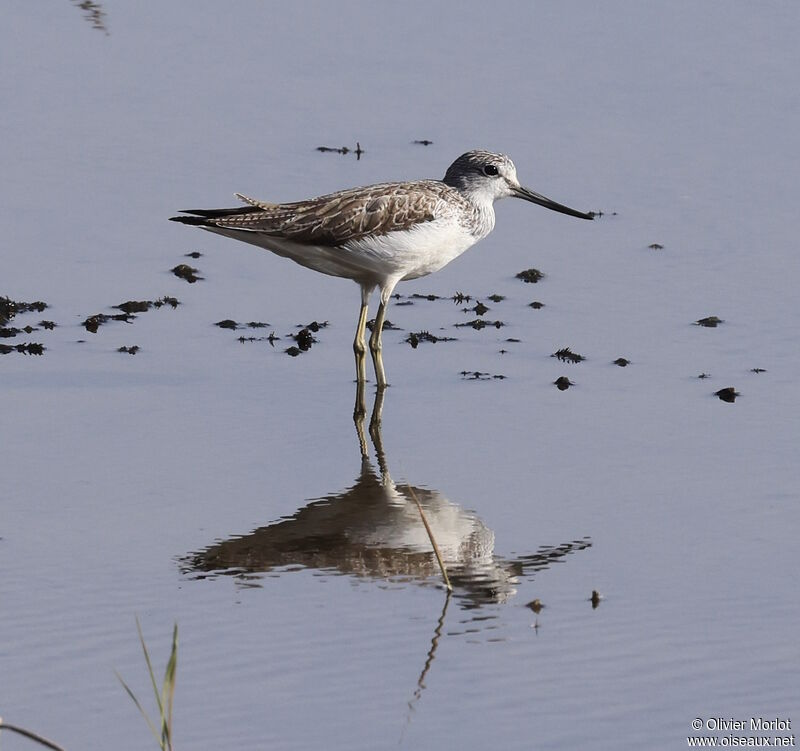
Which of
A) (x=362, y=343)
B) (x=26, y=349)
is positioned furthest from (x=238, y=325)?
(x=26, y=349)

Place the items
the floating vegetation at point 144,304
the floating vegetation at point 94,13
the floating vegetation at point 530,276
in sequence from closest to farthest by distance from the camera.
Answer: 1. the floating vegetation at point 144,304
2. the floating vegetation at point 530,276
3. the floating vegetation at point 94,13

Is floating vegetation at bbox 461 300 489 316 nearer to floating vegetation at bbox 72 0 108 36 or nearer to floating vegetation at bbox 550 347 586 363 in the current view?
floating vegetation at bbox 550 347 586 363

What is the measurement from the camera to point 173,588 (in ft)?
26.0

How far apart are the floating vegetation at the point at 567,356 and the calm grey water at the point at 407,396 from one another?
0.08 meters

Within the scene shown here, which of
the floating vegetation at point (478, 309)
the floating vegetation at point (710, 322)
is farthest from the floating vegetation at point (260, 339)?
the floating vegetation at point (710, 322)

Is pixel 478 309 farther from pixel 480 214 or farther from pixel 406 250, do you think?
pixel 406 250

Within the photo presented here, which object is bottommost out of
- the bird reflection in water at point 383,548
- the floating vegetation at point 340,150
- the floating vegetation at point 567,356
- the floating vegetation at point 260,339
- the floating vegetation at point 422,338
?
the bird reflection in water at point 383,548

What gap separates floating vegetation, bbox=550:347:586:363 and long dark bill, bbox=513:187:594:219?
5.14 feet

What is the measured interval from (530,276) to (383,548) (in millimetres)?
4382

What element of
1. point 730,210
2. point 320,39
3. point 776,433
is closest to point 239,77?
point 320,39

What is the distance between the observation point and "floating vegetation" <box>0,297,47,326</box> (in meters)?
11.5

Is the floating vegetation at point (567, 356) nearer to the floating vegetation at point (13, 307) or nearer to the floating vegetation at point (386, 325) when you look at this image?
the floating vegetation at point (386, 325)

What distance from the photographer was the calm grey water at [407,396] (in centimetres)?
717

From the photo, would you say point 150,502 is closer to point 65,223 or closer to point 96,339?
point 96,339
